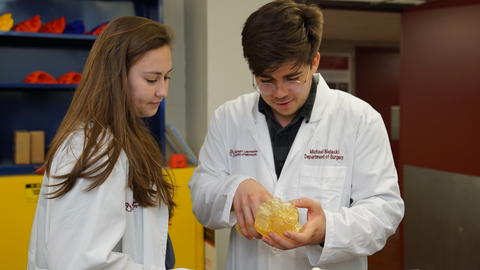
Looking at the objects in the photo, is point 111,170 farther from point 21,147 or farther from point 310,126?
point 21,147

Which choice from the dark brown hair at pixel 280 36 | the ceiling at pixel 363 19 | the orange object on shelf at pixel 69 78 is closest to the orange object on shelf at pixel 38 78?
the orange object on shelf at pixel 69 78

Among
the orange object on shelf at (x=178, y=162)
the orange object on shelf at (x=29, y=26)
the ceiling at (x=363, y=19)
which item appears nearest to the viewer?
the orange object on shelf at (x=29, y=26)

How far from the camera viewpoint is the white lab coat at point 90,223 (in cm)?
88

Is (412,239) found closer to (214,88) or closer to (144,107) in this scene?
(214,88)

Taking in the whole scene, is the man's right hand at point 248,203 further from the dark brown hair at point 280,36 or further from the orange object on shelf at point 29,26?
the orange object on shelf at point 29,26

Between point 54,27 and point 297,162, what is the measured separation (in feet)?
5.98

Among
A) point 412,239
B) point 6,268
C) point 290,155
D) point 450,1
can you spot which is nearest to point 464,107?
point 450,1

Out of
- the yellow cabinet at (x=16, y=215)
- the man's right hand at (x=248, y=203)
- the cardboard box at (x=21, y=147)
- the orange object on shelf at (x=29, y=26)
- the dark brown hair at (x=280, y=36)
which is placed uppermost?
the orange object on shelf at (x=29, y=26)

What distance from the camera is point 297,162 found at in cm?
144

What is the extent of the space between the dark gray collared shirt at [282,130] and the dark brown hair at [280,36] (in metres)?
0.20

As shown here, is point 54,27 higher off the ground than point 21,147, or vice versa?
point 54,27

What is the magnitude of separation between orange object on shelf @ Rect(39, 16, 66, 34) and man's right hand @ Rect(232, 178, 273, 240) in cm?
177

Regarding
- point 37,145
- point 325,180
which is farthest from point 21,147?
point 325,180

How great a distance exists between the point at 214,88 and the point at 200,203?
51.3 inches
